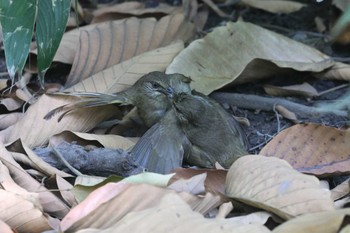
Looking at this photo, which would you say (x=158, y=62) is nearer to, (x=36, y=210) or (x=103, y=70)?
(x=103, y=70)

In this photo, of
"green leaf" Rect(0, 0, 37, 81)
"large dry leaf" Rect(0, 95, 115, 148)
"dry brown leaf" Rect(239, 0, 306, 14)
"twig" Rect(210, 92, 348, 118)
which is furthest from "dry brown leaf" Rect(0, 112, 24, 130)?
"dry brown leaf" Rect(239, 0, 306, 14)

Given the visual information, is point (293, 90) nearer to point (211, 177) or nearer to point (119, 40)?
point (119, 40)

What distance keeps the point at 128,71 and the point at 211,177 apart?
125 centimetres

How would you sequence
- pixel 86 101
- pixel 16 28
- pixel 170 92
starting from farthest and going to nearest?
1. pixel 170 92
2. pixel 86 101
3. pixel 16 28

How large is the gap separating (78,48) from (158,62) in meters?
0.41

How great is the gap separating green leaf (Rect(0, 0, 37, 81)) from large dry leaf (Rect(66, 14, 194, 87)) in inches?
39.3

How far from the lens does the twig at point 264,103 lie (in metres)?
3.54

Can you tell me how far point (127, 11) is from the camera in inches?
171

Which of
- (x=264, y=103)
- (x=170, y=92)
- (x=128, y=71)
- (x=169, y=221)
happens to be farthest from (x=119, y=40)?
(x=169, y=221)

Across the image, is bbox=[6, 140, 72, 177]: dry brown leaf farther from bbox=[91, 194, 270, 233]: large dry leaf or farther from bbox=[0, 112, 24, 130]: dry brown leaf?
bbox=[91, 194, 270, 233]: large dry leaf

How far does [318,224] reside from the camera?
2076 millimetres

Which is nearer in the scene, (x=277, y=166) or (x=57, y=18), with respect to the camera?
(x=277, y=166)

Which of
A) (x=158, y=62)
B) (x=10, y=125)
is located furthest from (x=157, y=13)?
(x=10, y=125)

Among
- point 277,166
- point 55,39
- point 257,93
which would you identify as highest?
Answer: point 55,39
